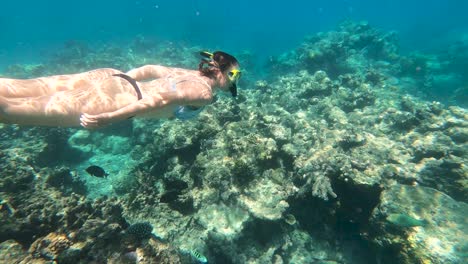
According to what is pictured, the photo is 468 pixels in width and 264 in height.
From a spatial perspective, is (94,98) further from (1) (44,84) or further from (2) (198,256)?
(2) (198,256)

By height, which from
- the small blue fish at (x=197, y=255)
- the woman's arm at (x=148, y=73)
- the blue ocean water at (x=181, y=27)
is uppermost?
the blue ocean water at (x=181, y=27)

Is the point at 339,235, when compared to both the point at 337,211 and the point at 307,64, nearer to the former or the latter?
the point at 337,211

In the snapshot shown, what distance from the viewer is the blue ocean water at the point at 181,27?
1777 inches

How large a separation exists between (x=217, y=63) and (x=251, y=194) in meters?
3.05

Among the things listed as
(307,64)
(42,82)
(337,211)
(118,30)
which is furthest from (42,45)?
(337,211)

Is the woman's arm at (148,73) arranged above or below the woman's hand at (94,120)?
above

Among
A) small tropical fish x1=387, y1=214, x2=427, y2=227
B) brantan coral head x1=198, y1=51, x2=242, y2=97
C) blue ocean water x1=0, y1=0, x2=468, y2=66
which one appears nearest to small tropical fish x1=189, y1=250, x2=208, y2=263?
brantan coral head x1=198, y1=51, x2=242, y2=97

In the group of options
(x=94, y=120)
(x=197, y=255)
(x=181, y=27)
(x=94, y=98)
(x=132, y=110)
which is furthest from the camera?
(x=181, y=27)

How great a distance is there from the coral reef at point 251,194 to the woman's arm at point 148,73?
241cm

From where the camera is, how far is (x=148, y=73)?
590cm

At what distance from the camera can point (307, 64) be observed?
19.3 meters

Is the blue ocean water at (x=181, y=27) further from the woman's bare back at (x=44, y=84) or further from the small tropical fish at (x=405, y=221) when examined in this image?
the small tropical fish at (x=405, y=221)

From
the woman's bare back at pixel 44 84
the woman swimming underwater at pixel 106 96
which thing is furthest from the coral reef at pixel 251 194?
the woman's bare back at pixel 44 84

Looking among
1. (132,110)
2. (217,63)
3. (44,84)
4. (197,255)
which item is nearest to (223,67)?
(217,63)
